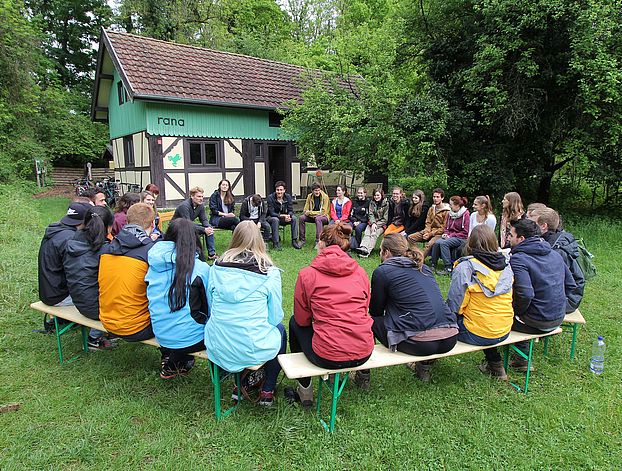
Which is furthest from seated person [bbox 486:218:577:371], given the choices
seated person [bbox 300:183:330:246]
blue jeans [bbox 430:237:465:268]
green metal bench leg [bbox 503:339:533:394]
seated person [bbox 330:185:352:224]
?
seated person [bbox 300:183:330:246]

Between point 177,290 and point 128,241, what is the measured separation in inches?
23.9

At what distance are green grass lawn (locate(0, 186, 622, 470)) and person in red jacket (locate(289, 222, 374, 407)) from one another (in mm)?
503

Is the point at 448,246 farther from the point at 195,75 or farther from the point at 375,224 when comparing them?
the point at 195,75

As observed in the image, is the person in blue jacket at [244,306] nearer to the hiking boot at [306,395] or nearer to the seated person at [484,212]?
the hiking boot at [306,395]

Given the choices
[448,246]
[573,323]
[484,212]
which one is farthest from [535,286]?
[448,246]

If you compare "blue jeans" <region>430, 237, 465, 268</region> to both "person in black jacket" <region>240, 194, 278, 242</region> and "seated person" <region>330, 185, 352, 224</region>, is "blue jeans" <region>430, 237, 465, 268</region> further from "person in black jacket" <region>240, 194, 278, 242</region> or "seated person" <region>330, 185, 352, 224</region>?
"person in black jacket" <region>240, 194, 278, 242</region>

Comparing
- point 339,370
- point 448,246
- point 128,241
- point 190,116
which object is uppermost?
point 190,116

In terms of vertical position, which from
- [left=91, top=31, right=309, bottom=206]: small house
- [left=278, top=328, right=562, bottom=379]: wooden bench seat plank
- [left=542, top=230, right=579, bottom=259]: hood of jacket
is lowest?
[left=278, top=328, right=562, bottom=379]: wooden bench seat plank

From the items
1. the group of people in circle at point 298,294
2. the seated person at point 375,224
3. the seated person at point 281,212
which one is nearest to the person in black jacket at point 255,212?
the seated person at point 281,212

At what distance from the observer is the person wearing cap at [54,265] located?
3.58 metres

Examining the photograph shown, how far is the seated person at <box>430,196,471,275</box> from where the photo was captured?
247 inches

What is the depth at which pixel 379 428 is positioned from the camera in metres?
2.72

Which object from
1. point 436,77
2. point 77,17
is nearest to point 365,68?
point 436,77

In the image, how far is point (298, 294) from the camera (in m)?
2.75
